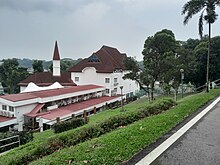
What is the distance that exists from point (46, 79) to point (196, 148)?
3834 centimetres

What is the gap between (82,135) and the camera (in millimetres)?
6375

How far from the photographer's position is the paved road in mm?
4391

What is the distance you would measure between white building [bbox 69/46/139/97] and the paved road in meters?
32.1

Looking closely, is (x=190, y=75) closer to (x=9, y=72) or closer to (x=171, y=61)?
(x=171, y=61)

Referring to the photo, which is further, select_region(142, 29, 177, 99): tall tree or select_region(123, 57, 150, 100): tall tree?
select_region(142, 29, 177, 99): tall tree

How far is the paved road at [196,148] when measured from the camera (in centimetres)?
439

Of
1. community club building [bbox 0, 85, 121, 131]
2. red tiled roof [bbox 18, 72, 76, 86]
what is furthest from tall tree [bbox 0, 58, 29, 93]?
community club building [bbox 0, 85, 121, 131]

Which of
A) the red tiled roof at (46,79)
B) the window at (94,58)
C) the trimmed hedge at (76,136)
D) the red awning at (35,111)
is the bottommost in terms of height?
the red awning at (35,111)

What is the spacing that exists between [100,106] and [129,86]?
16924 millimetres

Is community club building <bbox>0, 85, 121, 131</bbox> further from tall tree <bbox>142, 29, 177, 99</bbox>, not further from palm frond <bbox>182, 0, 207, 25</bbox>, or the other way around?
palm frond <bbox>182, 0, 207, 25</bbox>

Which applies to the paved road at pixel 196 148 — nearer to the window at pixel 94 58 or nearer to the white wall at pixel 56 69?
the window at pixel 94 58

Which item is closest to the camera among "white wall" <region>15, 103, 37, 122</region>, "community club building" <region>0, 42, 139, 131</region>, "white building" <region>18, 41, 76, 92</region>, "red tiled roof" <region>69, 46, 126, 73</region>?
"community club building" <region>0, 42, 139, 131</region>

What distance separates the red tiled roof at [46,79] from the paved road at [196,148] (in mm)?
35232

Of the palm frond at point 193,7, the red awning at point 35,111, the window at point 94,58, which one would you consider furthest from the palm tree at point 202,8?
the window at point 94,58
